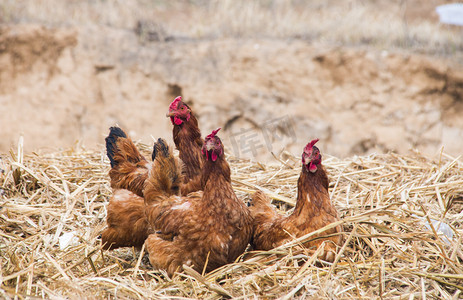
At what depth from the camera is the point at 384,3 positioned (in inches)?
500

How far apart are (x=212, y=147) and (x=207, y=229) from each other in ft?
1.71

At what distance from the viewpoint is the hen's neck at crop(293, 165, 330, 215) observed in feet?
9.36

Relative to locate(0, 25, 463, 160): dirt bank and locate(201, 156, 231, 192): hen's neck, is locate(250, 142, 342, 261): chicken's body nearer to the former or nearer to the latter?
locate(201, 156, 231, 192): hen's neck

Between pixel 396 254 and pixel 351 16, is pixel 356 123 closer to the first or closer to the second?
pixel 351 16

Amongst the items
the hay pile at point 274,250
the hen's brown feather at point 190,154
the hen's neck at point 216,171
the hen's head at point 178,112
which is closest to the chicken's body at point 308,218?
the hay pile at point 274,250

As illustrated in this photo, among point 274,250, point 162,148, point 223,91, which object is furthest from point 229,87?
point 274,250

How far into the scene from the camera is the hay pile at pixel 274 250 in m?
2.36

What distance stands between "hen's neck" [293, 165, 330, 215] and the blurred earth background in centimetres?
567

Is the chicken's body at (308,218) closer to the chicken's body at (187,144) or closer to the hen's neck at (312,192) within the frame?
the hen's neck at (312,192)

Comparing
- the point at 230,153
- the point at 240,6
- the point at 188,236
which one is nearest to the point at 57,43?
the point at 240,6

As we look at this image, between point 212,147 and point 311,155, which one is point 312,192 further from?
point 212,147

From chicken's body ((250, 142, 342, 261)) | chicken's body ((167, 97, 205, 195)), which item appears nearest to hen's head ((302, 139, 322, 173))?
chicken's body ((250, 142, 342, 261))

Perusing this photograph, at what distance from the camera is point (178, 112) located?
10.7 ft

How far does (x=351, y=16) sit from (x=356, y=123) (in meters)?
2.87
